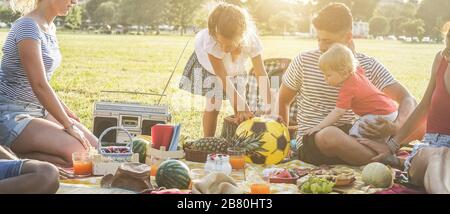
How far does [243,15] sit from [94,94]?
526 centimetres

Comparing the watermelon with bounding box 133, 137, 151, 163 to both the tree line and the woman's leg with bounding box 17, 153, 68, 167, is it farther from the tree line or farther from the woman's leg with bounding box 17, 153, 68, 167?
the tree line

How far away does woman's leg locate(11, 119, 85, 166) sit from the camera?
13.6ft

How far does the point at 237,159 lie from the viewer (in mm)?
4195

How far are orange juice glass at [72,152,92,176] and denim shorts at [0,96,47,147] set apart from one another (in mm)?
497

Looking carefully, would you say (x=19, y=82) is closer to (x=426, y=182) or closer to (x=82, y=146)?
(x=82, y=146)

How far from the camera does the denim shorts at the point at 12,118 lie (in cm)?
414

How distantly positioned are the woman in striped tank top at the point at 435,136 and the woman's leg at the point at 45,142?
213cm

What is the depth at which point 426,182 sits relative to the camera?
3436 mm

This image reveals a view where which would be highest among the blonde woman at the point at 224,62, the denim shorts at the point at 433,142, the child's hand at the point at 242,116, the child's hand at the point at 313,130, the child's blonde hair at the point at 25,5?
the child's blonde hair at the point at 25,5

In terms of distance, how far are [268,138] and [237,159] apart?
1.07ft

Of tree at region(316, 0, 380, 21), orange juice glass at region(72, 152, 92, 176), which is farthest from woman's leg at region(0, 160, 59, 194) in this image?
tree at region(316, 0, 380, 21)

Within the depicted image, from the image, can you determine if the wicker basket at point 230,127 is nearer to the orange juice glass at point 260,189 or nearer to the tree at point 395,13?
the orange juice glass at point 260,189

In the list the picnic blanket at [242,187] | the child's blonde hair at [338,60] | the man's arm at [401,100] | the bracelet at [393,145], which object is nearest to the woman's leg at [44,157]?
the picnic blanket at [242,187]

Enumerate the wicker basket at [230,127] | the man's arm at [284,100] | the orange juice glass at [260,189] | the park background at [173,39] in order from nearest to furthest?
the orange juice glass at [260,189] < the wicker basket at [230,127] < the man's arm at [284,100] < the park background at [173,39]
